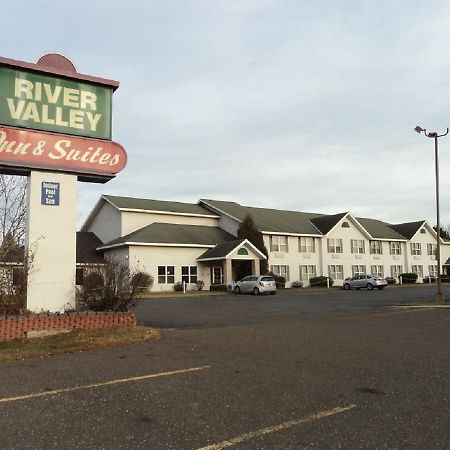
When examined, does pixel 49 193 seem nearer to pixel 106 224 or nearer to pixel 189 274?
pixel 189 274

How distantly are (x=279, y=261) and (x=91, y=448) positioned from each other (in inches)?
1797

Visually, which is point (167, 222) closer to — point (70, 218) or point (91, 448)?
point (70, 218)

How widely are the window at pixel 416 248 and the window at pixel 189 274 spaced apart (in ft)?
110

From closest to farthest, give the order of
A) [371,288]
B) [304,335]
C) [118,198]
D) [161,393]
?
[161,393], [304,335], [371,288], [118,198]

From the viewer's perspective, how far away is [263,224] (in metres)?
50.4

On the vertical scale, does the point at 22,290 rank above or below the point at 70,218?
below

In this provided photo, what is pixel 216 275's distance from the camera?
45.2m

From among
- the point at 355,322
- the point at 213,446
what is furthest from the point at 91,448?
the point at 355,322

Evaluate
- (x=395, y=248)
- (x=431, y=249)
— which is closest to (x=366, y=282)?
(x=395, y=248)

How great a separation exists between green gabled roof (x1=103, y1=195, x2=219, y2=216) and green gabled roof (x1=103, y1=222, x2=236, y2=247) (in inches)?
68.6

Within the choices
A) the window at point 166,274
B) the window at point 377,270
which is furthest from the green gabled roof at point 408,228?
the window at point 166,274

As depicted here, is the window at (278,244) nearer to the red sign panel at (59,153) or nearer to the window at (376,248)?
the window at (376,248)

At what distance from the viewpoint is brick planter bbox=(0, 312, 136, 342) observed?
10.4m

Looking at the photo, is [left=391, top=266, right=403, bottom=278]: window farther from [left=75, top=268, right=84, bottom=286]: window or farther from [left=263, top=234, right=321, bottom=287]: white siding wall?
[left=75, top=268, right=84, bottom=286]: window
